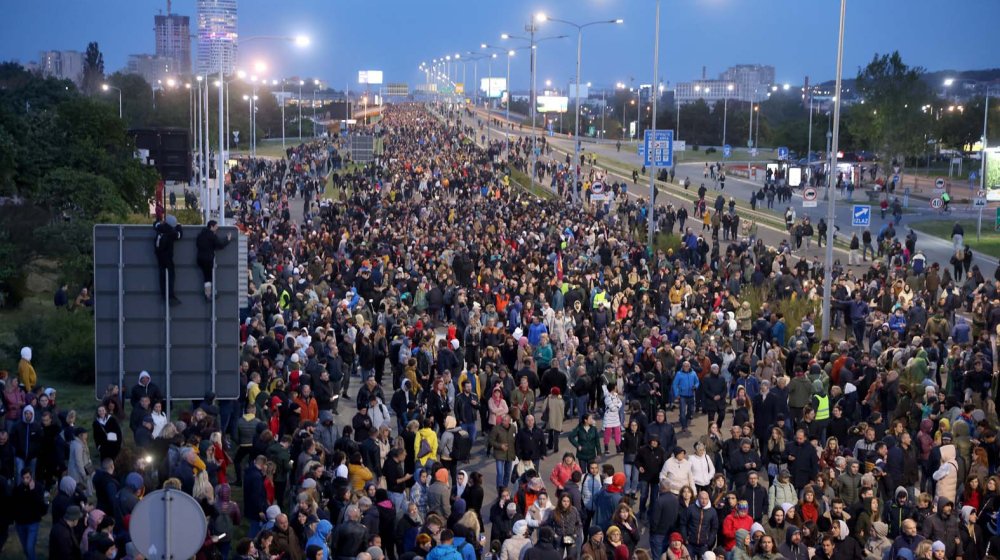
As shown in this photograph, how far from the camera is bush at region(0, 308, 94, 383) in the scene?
23.3 m

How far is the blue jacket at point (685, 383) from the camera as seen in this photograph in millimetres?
18969

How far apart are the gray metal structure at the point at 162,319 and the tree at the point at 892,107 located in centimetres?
7817

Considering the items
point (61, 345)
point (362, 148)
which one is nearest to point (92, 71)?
point (362, 148)

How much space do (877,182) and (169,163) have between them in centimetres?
4922

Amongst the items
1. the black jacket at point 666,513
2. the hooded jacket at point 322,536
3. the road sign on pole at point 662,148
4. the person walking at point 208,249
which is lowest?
the black jacket at point 666,513

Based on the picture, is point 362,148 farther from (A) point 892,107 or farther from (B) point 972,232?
(A) point 892,107

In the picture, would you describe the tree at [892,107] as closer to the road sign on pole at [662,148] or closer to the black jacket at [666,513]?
the road sign on pole at [662,148]

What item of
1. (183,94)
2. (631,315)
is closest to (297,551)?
(631,315)

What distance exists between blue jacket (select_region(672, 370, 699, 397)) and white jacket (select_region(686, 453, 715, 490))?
196 inches

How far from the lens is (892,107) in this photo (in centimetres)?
8719

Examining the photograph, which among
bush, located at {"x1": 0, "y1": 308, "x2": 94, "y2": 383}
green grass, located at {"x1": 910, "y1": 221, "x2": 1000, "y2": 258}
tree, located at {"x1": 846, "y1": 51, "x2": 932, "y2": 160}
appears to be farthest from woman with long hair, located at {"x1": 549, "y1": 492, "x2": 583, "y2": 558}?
tree, located at {"x1": 846, "y1": 51, "x2": 932, "y2": 160}

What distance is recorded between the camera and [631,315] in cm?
2608

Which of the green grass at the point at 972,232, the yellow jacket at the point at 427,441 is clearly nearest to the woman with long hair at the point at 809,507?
the yellow jacket at the point at 427,441

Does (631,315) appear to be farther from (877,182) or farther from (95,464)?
(877,182)
